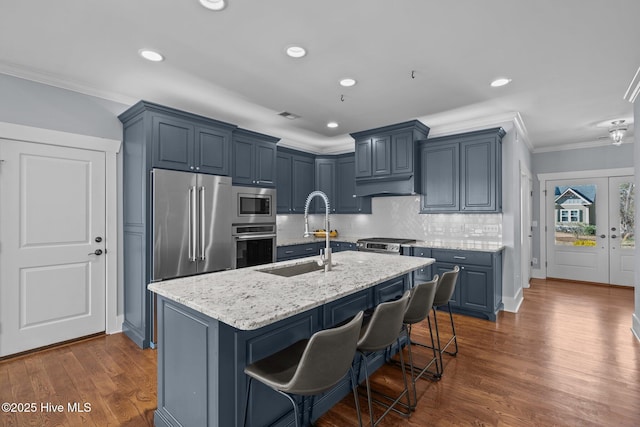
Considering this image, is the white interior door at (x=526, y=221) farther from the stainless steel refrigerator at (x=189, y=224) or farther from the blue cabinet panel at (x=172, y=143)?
the blue cabinet panel at (x=172, y=143)

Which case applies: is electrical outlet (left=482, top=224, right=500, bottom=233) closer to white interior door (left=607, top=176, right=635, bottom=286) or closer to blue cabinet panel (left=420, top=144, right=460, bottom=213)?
blue cabinet panel (left=420, top=144, right=460, bottom=213)

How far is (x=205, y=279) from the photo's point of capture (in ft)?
6.77

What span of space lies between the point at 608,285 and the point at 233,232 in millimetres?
6776

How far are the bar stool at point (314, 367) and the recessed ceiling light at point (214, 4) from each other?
80.2 inches

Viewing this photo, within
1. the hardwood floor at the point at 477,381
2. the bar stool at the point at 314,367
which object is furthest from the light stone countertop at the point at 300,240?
the bar stool at the point at 314,367

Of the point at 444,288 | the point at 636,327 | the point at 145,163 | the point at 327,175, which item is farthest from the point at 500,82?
the point at 145,163

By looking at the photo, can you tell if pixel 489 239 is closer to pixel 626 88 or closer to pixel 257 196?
pixel 626 88

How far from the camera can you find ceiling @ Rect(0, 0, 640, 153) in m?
2.08

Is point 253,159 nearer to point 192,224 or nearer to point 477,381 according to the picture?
point 192,224

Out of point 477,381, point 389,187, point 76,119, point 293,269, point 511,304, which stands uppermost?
point 76,119

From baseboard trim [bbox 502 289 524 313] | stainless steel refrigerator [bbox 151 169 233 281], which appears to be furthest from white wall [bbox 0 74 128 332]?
baseboard trim [bbox 502 289 524 313]

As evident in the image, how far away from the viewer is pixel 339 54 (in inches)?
104

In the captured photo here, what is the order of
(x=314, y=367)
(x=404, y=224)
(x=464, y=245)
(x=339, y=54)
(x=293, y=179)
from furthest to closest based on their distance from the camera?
(x=293, y=179)
(x=404, y=224)
(x=464, y=245)
(x=339, y=54)
(x=314, y=367)

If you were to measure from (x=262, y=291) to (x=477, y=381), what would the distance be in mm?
1991
